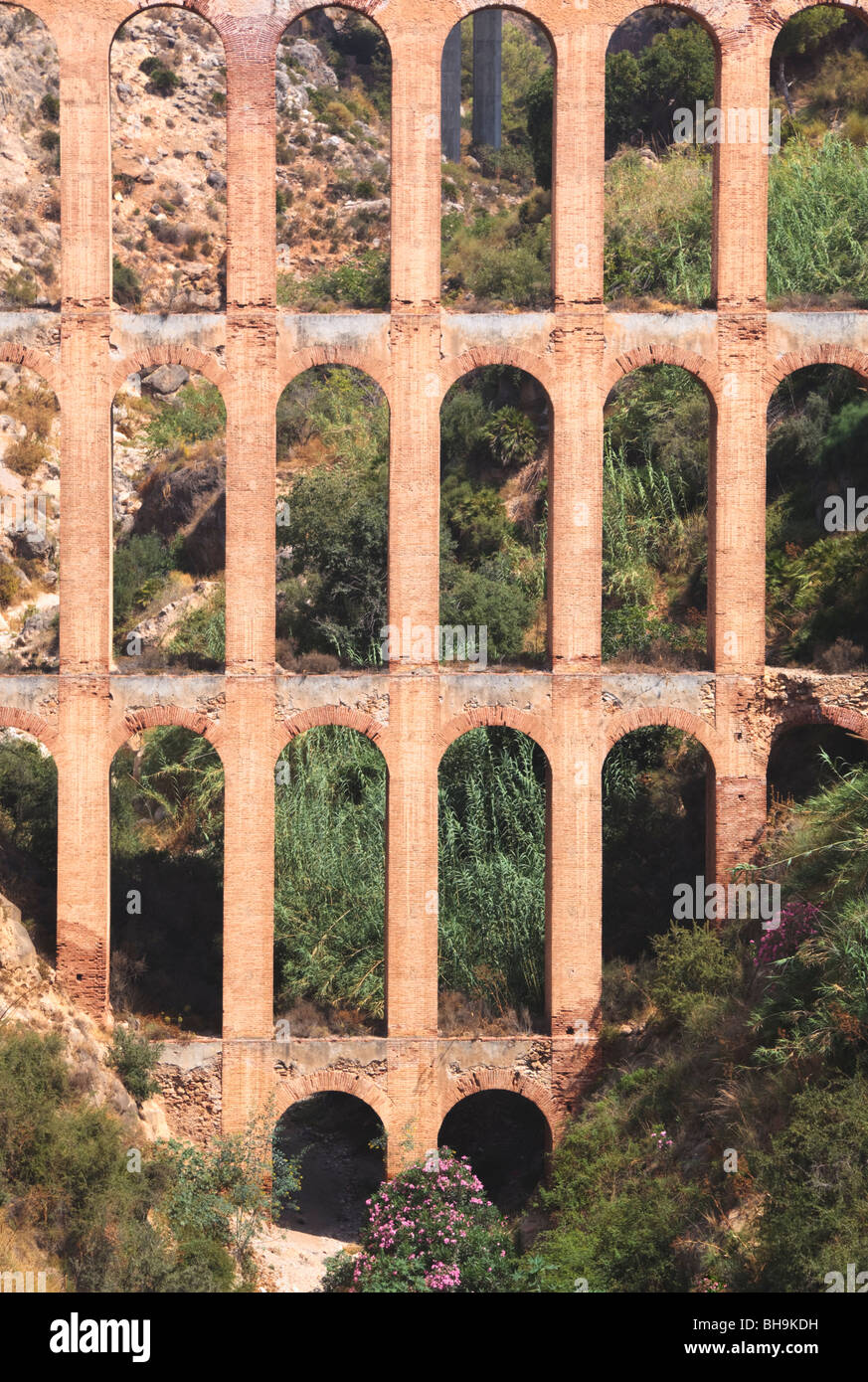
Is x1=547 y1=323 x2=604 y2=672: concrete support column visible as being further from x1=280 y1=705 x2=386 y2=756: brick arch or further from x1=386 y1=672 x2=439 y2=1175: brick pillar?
x1=280 y1=705 x2=386 y2=756: brick arch

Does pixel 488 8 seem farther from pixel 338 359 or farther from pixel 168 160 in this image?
pixel 168 160

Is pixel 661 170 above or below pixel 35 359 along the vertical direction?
above

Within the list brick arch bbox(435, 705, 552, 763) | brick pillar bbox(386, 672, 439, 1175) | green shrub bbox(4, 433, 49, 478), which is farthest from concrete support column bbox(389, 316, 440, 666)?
green shrub bbox(4, 433, 49, 478)

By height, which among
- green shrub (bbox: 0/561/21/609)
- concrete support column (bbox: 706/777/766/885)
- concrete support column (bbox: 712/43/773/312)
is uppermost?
concrete support column (bbox: 712/43/773/312)

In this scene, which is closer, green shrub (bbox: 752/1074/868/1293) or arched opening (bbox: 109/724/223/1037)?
green shrub (bbox: 752/1074/868/1293)

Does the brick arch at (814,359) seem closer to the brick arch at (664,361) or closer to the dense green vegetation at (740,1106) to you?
the brick arch at (664,361)

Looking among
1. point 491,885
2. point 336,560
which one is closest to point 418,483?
point 491,885

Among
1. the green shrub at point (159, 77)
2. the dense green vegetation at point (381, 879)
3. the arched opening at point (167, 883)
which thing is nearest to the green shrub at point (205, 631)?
the arched opening at point (167, 883)
